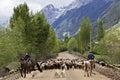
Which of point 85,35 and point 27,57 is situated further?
point 85,35

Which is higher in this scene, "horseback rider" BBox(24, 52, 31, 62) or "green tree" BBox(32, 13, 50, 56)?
"green tree" BBox(32, 13, 50, 56)

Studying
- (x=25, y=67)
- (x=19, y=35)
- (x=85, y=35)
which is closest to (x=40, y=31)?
(x=19, y=35)

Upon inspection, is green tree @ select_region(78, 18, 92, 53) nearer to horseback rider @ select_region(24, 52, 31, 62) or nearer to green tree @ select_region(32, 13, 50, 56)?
green tree @ select_region(32, 13, 50, 56)

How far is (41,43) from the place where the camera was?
93.8 metres

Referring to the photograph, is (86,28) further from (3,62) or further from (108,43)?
(3,62)

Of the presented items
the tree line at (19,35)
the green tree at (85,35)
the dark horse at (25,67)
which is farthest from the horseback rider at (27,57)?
the green tree at (85,35)

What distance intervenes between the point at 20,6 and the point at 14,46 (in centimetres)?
1204

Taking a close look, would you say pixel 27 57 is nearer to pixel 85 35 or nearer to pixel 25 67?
pixel 25 67

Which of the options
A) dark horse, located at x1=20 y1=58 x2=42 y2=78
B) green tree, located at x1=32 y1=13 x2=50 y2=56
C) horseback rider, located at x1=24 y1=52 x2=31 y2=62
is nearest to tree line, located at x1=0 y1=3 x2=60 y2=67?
green tree, located at x1=32 y1=13 x2=50 y2=56

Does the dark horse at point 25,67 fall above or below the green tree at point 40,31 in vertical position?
below

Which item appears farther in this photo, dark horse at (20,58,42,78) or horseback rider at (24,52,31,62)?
dark horse at (20,58,42,78)

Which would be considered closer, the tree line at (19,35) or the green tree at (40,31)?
the tree line at (19,35)

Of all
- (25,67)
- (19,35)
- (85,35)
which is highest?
(85,35)

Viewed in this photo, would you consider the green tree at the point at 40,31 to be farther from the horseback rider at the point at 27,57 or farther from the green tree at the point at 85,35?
the green tree at the point at 85,35
